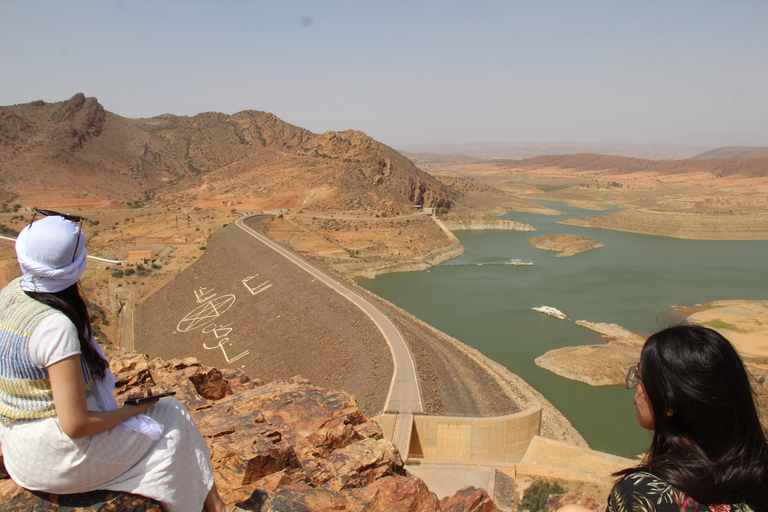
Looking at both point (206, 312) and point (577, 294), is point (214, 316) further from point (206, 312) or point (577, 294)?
point (577, 294)

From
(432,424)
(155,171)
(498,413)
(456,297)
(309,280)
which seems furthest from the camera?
(155,171)

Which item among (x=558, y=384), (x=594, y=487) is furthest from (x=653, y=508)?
(x=558, y=384)

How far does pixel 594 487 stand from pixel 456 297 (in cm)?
2696

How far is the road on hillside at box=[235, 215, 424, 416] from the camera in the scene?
17.6 meters

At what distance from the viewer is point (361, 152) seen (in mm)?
79250

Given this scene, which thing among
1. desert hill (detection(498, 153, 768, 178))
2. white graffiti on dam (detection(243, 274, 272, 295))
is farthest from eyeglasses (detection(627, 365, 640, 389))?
desert hill (detection(498, 153, 768, 178))

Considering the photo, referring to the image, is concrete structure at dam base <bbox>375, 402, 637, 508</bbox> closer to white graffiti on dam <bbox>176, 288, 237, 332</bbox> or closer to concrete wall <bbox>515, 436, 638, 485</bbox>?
concrete wall <bbox>515, 436, 638, 485</bbox>

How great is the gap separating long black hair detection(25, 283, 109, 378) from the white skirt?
1.18ft

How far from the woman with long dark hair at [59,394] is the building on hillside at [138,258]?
41484 mm

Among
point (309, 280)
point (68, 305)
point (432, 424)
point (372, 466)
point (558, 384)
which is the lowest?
point (558, 384)

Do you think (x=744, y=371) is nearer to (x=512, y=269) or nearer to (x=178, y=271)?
(x=178, y=271)

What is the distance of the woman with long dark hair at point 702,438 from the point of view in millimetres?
2107

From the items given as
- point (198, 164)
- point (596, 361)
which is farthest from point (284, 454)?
point (198, 164)

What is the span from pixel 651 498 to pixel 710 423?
0.43 metres
